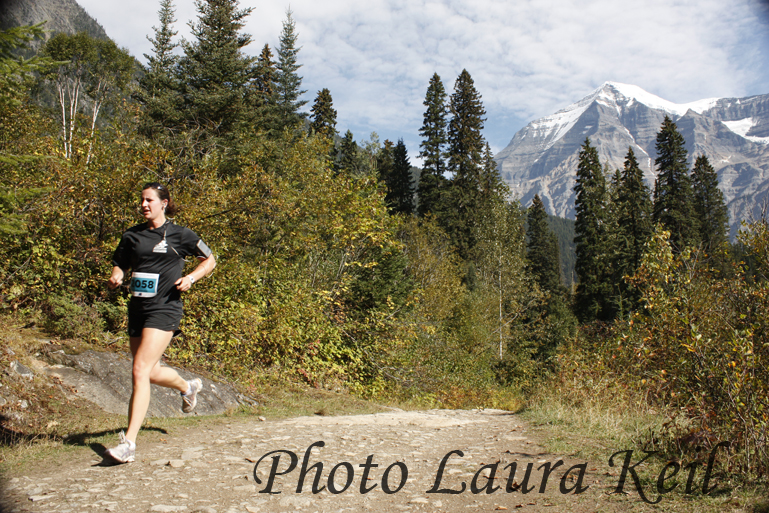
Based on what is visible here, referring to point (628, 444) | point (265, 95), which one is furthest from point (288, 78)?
point (628, 444)

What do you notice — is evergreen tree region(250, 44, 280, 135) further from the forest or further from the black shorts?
the black shorts

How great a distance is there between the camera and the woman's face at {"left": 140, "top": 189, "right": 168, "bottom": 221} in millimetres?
3963

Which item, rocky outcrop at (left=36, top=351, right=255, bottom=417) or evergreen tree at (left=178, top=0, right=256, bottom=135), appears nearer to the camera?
rocky outcrop at (left=36, top=351, right=255, bottom=417)

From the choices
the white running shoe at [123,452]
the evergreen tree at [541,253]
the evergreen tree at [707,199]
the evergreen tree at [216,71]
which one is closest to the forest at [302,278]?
the evergreen tree at [216,71]

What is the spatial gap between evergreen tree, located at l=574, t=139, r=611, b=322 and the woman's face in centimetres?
4548

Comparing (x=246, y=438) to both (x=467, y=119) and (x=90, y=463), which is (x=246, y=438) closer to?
(x=90, y=463)

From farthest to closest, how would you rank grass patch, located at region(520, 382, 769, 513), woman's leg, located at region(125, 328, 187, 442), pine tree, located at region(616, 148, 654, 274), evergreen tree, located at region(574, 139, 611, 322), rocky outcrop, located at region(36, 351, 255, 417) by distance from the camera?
evergreen tree, located at region(574, 139, 611, 322), pine tree, located at region(616, 148, 654, 274), rocky outcrop, located at region(36, 351, 255, 417), woman's leg, located at region(125, 328, 187, 442), grass patch, located at region(520, 382, 769, 513)

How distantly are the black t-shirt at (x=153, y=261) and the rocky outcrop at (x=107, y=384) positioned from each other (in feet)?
10.1

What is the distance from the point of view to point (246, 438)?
15.8 ft

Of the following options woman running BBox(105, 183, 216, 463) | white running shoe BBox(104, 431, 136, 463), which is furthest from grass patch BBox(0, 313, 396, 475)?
woman running BBox(105, 183, 216, 463)

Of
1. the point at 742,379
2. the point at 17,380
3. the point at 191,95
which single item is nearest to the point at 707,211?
the point at 191,95

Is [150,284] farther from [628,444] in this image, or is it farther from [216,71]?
[216,71]

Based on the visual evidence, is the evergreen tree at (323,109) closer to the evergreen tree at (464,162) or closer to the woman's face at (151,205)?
the evergreen tree at (464,162)

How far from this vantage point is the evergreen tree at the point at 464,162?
41656 mm
